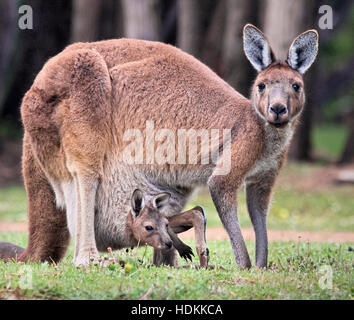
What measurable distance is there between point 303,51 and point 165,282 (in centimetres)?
230

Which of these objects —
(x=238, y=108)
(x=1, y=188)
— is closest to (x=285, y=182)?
(x=1, y=188)

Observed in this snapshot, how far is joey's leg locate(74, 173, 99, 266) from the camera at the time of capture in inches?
213

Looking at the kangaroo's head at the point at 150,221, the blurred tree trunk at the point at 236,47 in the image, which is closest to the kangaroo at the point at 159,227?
the kangaroo's head at the point at 150,221

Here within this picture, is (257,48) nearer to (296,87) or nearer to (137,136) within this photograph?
(296,87)

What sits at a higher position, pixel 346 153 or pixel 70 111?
pixel 70 111

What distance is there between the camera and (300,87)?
A: 550 cm

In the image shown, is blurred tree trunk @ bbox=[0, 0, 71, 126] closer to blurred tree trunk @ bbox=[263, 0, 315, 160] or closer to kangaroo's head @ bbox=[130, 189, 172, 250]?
blurred tree trunk @ bbox=[263, 0, 315, 160]

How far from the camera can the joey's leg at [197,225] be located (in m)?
5.48

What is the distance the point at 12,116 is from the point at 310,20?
851 cm

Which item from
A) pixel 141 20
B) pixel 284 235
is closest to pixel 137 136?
pixel 284 235

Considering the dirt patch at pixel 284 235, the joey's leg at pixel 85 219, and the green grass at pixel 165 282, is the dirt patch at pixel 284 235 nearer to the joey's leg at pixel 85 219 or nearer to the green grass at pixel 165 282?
the green grass at pixel 165 282

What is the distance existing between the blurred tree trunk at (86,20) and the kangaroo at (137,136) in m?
9.91

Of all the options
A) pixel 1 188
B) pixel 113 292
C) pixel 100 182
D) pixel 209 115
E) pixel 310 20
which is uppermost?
pixel 310 20
